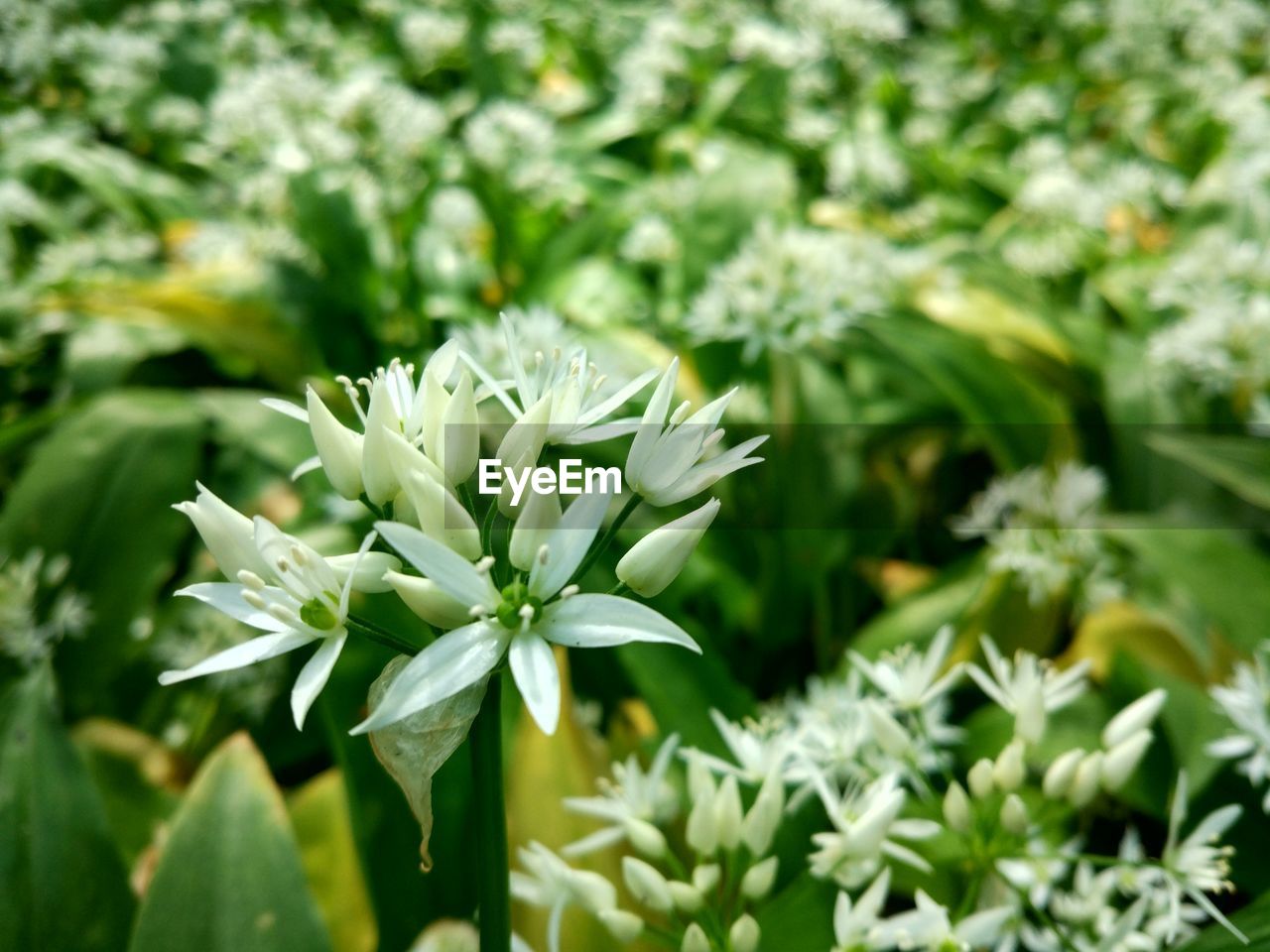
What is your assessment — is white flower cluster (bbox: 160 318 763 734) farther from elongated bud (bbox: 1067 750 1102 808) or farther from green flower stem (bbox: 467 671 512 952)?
elongated bud (bbox: 1067 750 1102 808)

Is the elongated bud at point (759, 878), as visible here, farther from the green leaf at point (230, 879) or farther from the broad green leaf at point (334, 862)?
the broad green leaf at point (334, 862)

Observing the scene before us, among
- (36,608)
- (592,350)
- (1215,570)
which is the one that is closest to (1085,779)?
(1215,570)

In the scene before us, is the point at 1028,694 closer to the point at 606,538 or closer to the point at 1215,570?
the point at 606,538

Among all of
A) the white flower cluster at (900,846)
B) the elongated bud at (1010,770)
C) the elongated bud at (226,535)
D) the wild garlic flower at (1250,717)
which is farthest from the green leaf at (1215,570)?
the elongated bud at (226,535)

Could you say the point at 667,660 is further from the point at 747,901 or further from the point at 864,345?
the point at 864,345

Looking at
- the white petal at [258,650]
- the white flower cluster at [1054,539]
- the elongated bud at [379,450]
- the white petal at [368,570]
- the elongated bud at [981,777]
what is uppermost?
the elongated bud at [379,450]

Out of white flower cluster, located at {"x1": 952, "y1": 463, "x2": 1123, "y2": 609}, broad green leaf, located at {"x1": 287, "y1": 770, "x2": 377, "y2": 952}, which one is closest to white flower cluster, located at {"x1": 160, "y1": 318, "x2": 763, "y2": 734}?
broad green leaf, located at {"x1": 287, "y1": 770, "x2": 377, "y2": 952}
